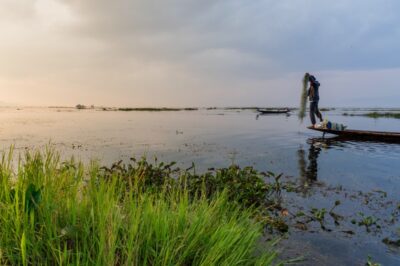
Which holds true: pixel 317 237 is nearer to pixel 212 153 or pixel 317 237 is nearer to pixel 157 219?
pixel 157 219

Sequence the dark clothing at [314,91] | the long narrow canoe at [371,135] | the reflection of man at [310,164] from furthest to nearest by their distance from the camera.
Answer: the dark clothing at [314,91] < the long narrow canoe at [371,135] < the reflection of man at [310,164]

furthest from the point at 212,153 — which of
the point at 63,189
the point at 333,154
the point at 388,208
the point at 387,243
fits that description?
the point at 63,189

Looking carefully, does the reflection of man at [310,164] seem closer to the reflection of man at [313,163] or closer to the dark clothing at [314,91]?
the reflection of man at [313,163]

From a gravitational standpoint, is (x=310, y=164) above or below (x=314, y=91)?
below

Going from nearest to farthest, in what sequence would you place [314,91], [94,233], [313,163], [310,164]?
[94,233]
[310,164]
[313,163]
[314,91]

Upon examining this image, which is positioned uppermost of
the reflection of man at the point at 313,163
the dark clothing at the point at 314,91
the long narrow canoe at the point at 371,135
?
the dark clothing at the point at 314,91

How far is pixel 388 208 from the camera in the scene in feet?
28.6

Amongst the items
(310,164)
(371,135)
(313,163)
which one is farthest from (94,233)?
(371,135)

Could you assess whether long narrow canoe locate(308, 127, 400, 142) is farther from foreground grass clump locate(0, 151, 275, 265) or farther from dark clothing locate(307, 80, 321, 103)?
foreground grass clump locate(0, 151, 275, 265)

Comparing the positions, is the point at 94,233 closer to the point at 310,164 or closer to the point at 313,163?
the point at 310,164

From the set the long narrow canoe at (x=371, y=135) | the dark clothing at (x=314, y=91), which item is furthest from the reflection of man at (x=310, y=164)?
the dark clothing at (x=314, y=91)

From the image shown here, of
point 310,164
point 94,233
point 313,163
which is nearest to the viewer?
point 94,233

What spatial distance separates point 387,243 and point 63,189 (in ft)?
23.4

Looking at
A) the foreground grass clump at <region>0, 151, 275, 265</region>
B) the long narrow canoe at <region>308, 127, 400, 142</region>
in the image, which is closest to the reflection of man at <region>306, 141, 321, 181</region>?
the long narrow canoe at <region>308, 127, 400, 142</region>
